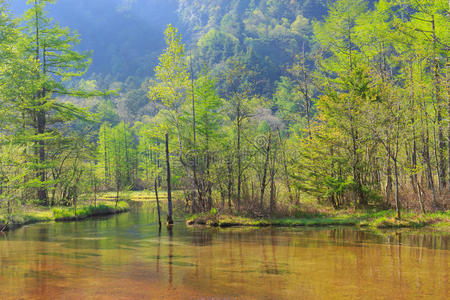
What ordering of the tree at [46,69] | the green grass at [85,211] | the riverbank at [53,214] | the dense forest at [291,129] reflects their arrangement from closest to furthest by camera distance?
1. the dense forest at [291,129]
2. the riverbank at [53,214]
3. the green grass at [85,211]
4. the tree at [46,69]

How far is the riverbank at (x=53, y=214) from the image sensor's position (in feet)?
66.7

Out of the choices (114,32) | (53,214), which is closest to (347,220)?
(53,214)

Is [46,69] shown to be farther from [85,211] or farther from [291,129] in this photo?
[291,129]

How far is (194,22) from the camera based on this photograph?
17125 centimetres

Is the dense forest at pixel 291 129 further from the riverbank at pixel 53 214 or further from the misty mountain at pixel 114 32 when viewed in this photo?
the misty mountain at pixel 114 32

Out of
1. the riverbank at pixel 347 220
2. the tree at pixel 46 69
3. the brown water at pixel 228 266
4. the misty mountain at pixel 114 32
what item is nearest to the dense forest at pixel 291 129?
the tree at pixel 46 69

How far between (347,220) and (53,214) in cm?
1889

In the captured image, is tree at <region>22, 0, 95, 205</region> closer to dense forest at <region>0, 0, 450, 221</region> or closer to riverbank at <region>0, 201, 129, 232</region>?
dense forest at <region>0, 0, 450, 221</region>

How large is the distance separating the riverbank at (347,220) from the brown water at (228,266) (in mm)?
1659

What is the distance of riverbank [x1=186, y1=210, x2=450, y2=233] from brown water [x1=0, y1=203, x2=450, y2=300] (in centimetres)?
166

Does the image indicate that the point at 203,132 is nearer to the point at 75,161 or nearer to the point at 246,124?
the point at 246,124

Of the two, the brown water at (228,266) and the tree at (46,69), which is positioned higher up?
the tree at (46,69)

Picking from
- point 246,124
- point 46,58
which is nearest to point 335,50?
point 246,124

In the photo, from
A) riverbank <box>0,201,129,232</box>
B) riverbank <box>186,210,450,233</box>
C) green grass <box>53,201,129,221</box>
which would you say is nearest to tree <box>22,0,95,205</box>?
riverbank <box>0,201,129,232</box>
